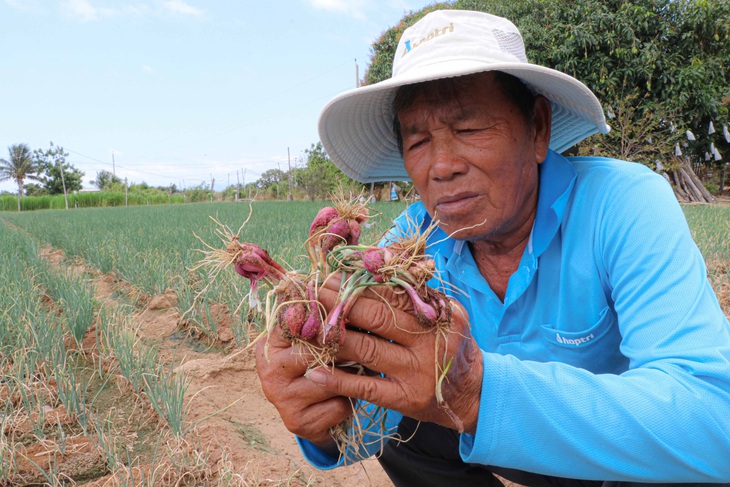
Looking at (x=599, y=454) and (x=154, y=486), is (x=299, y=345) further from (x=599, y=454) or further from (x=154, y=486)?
(x=154, y=486)

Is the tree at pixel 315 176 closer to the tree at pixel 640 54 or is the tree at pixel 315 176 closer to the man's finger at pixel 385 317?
the tree at pixel 640 54

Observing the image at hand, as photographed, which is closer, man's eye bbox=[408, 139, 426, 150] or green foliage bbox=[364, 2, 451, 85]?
man's eye bbox=[408, 139, 426, 150]

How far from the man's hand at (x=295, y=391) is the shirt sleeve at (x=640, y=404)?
0.84 ft

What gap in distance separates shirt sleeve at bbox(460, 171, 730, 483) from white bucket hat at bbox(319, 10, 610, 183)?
0.50m

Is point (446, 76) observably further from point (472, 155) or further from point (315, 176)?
point (315, 176)

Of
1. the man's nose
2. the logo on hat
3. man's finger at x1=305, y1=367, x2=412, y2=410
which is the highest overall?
the logo on hat

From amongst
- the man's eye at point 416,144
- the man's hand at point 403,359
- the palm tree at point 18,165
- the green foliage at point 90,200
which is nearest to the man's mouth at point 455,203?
the man's eye at point 416,144

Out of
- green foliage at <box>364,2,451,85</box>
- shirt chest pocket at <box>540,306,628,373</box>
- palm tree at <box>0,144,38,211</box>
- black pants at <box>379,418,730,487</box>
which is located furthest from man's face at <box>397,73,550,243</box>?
→ palm tree at <box>0,144,38,211</box>

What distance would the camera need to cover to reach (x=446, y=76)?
1.03 m

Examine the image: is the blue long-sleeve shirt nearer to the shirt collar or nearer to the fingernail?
the shirt collar

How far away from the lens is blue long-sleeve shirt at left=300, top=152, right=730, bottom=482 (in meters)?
0.78

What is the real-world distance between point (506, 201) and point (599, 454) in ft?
1.84

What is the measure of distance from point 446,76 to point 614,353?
0.76 m

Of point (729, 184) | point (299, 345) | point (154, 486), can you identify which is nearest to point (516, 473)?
point (299, 345)
